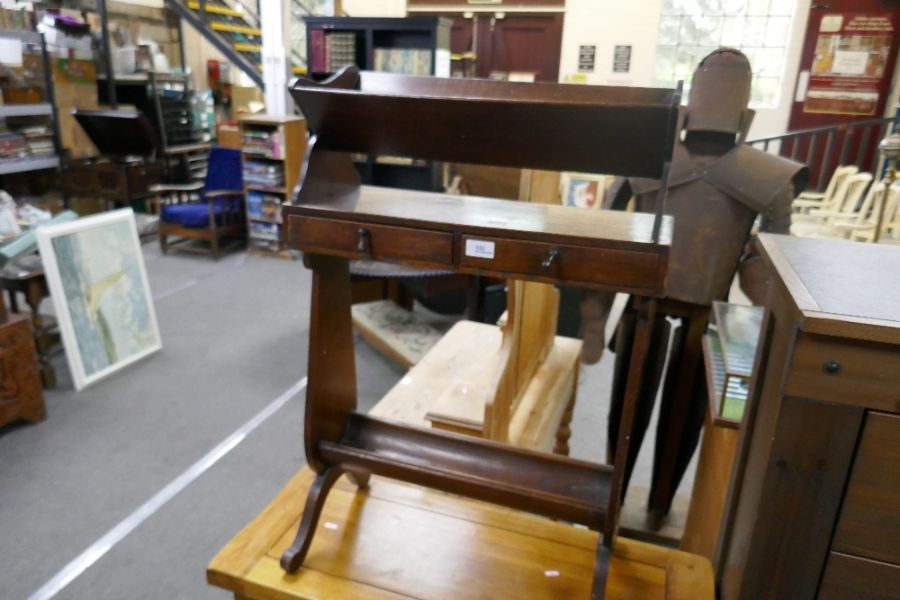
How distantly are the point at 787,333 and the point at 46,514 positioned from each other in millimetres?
2504

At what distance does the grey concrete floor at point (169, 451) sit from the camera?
2.10 metres

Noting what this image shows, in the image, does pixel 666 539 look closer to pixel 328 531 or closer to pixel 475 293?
pixel 328 531

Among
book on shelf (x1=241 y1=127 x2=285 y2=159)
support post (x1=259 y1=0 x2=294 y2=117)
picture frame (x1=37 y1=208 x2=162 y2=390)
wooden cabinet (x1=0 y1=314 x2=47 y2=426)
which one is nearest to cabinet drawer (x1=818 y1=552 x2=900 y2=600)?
wooden cabinet (x1=0 y1=314 x2=47 y2=426)

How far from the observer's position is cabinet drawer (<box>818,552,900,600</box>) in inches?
36.4

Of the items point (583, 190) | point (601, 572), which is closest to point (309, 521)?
point (601, 572)

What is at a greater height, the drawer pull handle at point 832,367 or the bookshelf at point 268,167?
the drawer pull handle at point 832,367

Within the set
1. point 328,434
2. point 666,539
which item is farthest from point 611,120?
point 666,539

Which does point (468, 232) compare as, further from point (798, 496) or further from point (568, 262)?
point (798, 496)

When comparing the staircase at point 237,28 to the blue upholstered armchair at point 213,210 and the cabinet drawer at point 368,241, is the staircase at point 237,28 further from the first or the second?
the cabinet drawer at point 368,241

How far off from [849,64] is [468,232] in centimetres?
713

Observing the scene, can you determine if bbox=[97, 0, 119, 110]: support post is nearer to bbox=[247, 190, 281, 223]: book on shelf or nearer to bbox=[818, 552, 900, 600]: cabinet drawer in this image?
bbox=[247, 190, 281, 223]: book on shelf

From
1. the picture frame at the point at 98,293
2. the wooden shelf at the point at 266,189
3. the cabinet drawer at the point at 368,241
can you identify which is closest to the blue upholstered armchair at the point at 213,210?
the wooden shelf at the point at 266,189

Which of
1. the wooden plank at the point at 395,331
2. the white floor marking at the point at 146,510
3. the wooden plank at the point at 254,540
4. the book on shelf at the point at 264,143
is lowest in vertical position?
the white floor marking at the point at 146,510

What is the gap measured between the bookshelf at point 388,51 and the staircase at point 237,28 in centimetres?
117
